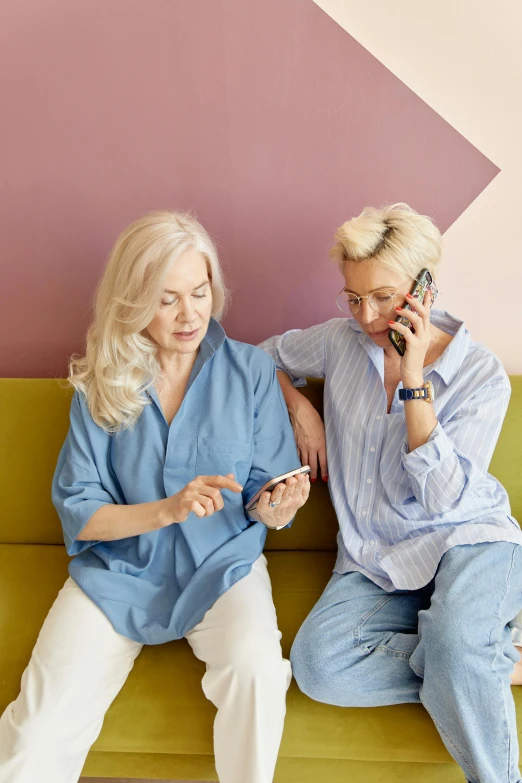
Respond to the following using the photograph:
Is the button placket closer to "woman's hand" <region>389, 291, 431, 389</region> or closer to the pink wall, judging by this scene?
"woman's hand" <region>389, 291, 431, 389</region>

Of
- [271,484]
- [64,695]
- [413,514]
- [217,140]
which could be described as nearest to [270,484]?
[271,484]

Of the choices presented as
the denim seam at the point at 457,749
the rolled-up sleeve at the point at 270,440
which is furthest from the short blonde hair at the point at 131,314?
the denim seam at the point at 457,749

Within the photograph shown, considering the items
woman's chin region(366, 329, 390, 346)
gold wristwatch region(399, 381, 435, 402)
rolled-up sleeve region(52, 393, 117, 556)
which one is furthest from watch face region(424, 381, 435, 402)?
rolled-up sleeve region(52, 393, 117, 556)

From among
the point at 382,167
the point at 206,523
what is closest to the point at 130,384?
the point at 206,523

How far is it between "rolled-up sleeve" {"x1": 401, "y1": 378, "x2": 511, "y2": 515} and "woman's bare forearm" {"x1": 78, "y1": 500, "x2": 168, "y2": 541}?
630 mm

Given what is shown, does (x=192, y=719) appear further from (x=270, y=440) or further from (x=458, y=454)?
(x=458, y=454)

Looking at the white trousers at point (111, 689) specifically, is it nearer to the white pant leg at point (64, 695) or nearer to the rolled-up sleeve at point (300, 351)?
the white pant leg at point (64, 695)

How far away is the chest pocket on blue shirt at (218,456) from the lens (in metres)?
1.92

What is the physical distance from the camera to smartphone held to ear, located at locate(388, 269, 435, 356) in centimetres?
182

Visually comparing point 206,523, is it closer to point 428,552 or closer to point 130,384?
point 130,384

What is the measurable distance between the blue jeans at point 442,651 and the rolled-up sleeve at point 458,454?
146mm

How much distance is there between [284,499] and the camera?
1.79 metres

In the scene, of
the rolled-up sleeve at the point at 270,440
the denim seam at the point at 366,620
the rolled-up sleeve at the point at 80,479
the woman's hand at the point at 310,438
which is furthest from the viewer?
A: the woman's hand at the point at 310,438

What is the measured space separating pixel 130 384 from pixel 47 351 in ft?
2.38
